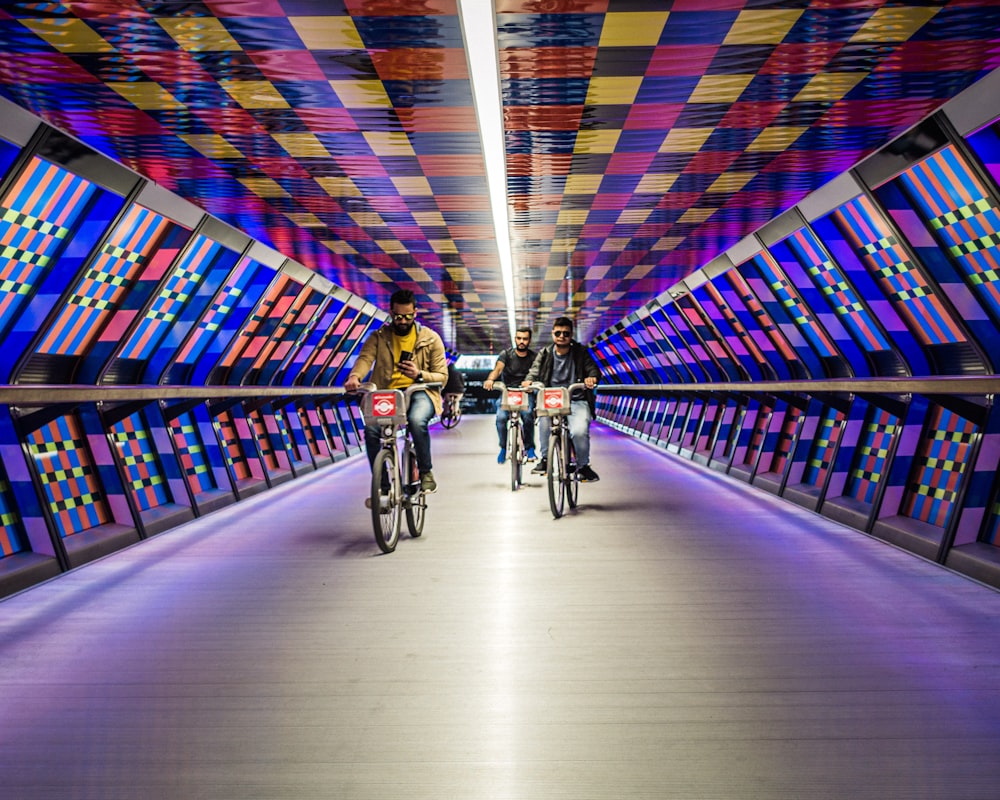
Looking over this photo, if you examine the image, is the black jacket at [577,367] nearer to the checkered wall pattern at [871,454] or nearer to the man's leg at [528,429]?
the man's leg at [528,429]

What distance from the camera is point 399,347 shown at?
566 centimetres

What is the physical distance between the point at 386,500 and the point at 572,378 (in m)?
2.68

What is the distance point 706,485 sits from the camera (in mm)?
8828

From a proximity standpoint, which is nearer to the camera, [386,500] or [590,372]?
[386,500]

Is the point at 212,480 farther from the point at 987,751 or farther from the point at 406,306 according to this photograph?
the point at 987,751

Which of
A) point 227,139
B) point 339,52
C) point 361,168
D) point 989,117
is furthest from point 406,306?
point 989,117

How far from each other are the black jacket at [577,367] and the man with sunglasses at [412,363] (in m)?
1.64

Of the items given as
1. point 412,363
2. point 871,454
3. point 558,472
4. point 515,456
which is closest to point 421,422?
point 412,363

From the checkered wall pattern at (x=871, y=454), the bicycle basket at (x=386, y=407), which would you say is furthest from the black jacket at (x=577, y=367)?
the checkered wall pattern at (x=871, y=454)

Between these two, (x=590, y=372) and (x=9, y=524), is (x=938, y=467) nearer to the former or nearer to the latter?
(x=590, y=372)

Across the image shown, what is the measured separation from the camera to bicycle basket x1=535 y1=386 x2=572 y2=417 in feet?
21.6

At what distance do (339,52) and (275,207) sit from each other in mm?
3334

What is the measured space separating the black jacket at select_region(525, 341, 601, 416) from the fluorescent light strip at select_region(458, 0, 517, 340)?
136cm

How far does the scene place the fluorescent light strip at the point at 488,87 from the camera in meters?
3.38
